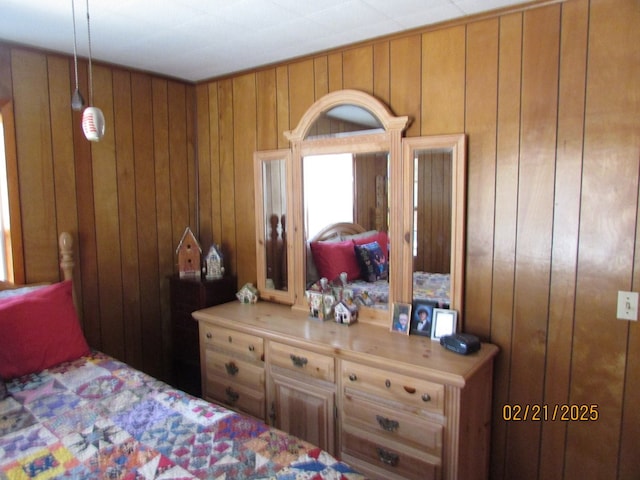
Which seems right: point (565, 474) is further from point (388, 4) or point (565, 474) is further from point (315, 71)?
point (315, 71)

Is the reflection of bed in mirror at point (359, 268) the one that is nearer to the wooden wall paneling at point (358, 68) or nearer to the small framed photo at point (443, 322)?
the small framed photo at point (443, 322)

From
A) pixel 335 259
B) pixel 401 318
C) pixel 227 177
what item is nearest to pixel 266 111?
pixel 227 177

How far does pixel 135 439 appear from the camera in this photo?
147 cm

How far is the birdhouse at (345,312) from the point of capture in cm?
235

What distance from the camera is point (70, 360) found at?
6.91ft

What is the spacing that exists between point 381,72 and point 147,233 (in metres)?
1.80

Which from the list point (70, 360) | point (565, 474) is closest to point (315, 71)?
point (70, 360)

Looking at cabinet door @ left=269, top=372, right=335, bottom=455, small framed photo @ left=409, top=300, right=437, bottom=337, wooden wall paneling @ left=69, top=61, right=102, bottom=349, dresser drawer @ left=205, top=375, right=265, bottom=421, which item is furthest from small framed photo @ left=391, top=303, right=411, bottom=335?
wooden wall paneling @ left=69, top=61, right=102, bottom=349

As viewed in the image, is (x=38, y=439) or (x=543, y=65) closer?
(x=38, y=439)

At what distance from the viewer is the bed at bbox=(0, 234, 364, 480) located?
1.33 m

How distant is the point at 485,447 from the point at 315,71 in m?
2.11
